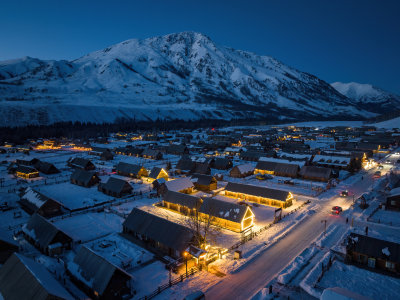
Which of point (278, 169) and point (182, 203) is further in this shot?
point (278, 169)

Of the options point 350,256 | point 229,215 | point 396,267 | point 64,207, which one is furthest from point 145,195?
point 396,267

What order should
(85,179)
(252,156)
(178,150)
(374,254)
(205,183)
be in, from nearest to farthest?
1. (374,254)
2. (205,183)
3. (85,179)
4. (252,156)
5. (178,150)

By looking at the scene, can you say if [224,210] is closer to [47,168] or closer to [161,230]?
[161,230]

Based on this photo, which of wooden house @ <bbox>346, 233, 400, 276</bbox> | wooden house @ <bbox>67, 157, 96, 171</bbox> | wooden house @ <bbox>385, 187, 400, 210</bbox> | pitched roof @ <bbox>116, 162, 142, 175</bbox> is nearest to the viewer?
wooden house @ <bbox>346, 233, 400, 276</bbox>

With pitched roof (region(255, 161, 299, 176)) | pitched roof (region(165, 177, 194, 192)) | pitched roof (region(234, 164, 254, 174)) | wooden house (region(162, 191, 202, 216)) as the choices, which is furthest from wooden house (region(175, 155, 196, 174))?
wooden house (region(162, 191, 202, 216))

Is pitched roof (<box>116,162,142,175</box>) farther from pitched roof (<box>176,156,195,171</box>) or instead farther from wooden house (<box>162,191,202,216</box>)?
wooden house (<box>162,191,202,216</box>)

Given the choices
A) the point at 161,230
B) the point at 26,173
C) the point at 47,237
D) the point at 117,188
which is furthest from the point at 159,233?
the point at 26,173

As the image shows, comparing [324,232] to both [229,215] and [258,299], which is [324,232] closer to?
[229,215]
